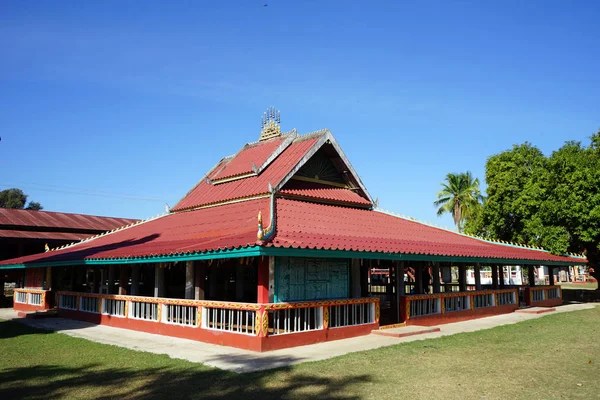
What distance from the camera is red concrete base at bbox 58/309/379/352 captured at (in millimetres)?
11680

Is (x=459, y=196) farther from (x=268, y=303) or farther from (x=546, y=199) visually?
(x=268, y=303)

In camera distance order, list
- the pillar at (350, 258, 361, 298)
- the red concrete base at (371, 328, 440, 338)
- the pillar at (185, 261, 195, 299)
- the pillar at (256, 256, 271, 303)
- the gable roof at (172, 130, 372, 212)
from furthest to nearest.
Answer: the gable roof at (172, 130, 372, 212), the pillar at (350, 258, 361, 298), the pillar at (185, 261, 195, 299), the red concrete base at (371, 328, 440, 338), the pillar at (256, 256, 271, 303)

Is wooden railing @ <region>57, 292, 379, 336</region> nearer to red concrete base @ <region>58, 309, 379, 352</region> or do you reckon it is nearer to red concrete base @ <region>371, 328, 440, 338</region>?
red concrete base @ <region>58, 309, 379, 352</region>

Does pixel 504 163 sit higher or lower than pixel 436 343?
higher

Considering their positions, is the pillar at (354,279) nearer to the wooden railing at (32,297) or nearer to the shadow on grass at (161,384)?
the shadow on grass at (161,384)

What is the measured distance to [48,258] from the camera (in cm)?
2023

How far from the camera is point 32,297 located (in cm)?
2255


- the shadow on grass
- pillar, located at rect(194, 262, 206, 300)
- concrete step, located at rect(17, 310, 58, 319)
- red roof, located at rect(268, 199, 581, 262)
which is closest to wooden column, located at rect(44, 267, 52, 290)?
concrete step, located at rect(17, 310, 58, 319)

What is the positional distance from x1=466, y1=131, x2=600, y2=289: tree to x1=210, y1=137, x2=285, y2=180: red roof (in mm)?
17112

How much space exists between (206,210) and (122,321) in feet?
16.8

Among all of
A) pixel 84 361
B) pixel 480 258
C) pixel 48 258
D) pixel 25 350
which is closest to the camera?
pixel 84 361

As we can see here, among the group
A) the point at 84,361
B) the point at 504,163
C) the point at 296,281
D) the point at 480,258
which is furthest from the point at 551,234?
the point at 84,361

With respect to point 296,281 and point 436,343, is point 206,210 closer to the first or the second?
point 296,281

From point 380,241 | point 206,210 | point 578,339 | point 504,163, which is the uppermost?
point 504,163
